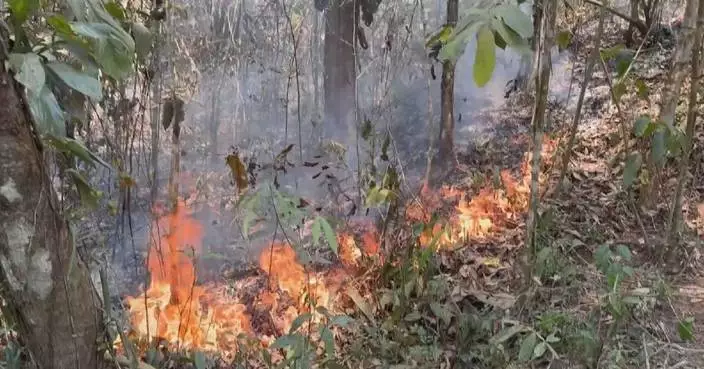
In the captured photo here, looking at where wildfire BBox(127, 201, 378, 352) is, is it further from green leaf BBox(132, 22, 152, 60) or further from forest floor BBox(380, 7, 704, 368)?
green leaf BBox(132, 22, 152, 60)

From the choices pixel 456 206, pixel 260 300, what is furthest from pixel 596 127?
pixel 260 300

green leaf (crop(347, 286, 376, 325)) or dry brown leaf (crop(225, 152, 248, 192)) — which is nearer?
green leaf (crop(347, 286, 376, 325))

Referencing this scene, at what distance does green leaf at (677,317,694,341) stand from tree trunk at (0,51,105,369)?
5.64ft

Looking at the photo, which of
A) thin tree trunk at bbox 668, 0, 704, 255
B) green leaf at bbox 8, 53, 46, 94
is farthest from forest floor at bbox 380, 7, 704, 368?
green leaf at bbox 8, 53, 46, 94

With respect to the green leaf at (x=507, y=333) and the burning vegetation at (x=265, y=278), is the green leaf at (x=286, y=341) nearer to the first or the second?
the burning vegetation at (x=265, y=278)

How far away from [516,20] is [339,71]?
2.49 meters

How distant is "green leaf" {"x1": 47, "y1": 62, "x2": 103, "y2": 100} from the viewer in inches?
50.0

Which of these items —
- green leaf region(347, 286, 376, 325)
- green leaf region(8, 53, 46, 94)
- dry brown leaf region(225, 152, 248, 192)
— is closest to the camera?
green leaf region(8, 53, 46, 94)

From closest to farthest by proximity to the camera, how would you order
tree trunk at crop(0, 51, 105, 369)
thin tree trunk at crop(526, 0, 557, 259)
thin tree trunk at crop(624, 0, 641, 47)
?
1. tree trunk at crop(0, 51, 105, 369)
2. thin tree trunk at crop(526, 0, 557, 259)
3. thin tree trunk at crop(624, 0, 641, 47)

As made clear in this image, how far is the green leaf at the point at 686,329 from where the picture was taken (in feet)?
6.79

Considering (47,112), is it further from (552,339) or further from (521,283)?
(521,283)

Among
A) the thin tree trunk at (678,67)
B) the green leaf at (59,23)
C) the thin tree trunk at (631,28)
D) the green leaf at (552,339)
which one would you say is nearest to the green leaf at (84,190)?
the green leaf at (59,23)

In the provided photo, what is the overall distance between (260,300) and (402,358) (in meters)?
0.83

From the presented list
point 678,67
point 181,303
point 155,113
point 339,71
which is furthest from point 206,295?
point 678,67
